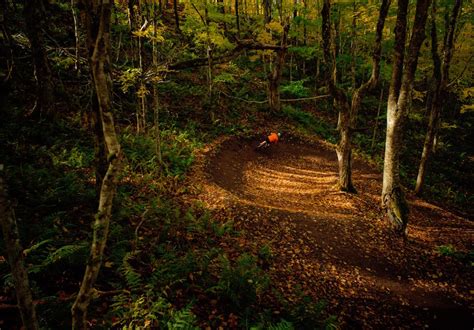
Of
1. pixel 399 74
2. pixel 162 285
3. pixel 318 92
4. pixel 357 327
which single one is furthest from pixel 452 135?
pixel 162 285

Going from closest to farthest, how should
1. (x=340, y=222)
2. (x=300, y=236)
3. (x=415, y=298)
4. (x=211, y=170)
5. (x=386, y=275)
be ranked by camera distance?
1. (x=415, y=298)
2. (x=386, y=275)
3. (x=300, y=236)
4. (x=340, y=222)
5. (x=211, y=170)

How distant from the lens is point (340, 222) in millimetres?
9625

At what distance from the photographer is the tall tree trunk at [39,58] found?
861 cm

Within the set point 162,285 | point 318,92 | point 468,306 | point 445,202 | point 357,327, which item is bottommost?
point 445,202

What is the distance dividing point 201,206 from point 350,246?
4755 mm

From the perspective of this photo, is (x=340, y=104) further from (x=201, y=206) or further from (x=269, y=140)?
(x=201, y=206)

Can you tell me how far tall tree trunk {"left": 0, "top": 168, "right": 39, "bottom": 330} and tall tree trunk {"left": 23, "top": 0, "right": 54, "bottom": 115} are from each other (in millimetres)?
8705

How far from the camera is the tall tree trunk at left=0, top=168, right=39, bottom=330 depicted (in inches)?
92.8

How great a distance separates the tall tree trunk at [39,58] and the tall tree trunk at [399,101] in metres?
11.1

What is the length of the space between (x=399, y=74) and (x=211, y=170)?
7.91m

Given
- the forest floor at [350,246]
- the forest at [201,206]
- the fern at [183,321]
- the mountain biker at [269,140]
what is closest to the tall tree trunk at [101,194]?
the forest at [201,206]

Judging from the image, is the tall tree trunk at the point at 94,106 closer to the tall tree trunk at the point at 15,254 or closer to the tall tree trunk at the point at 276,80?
the tall tree trunk at the point at 15,254

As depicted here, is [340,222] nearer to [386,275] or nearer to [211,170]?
[386,275]

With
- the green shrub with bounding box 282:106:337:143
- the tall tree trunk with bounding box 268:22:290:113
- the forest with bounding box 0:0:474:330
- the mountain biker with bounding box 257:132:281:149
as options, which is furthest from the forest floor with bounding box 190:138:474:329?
the tall tree trunk with bounding box 268:22:290:113
